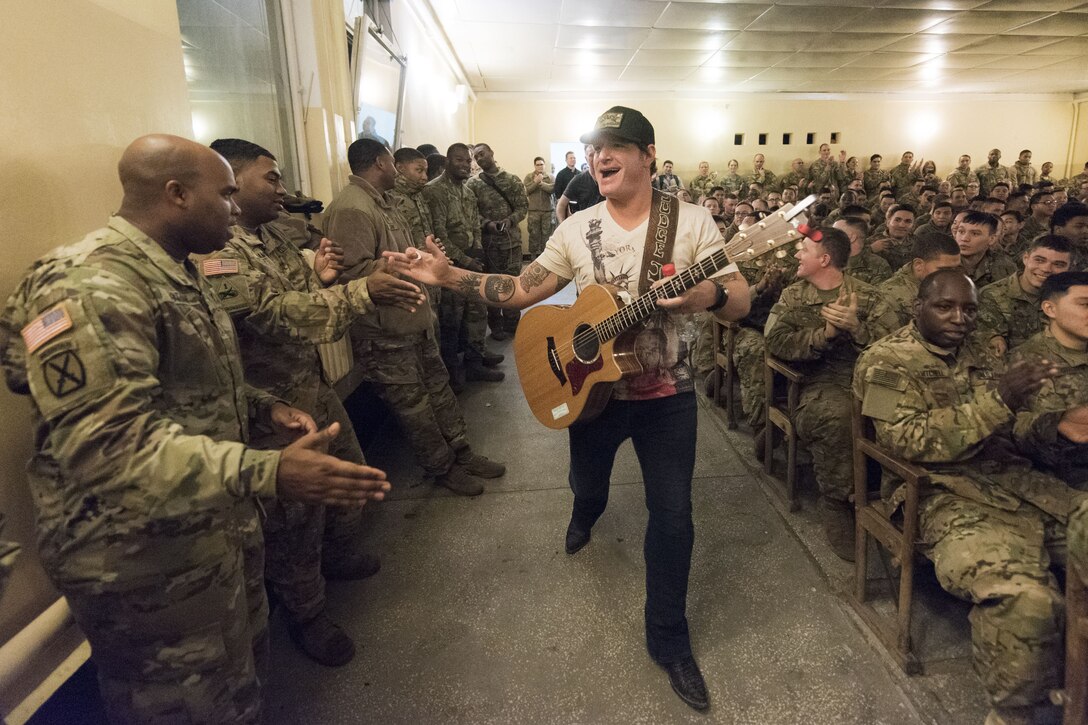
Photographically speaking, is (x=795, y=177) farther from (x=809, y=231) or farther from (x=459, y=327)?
(x=809, y=231)

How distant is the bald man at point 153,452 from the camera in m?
0.92

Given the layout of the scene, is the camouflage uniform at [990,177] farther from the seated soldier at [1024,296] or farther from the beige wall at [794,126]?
the seated soldier at [1024,296]

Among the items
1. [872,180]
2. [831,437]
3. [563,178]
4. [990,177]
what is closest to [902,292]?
[831,437]

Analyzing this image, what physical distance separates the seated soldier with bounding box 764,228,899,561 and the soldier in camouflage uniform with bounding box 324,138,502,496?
1686 mm

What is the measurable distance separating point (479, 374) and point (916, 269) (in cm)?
322

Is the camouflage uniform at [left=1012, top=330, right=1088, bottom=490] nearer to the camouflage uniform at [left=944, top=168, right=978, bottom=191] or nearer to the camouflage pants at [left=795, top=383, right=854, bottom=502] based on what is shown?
the camouflage pants at [left=795, top=383, right=854, bottom=502]

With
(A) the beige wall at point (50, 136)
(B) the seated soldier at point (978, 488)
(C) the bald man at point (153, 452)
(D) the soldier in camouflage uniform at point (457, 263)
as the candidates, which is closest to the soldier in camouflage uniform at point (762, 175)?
(D) the soldier in camouflage uniform at point (457, 263)

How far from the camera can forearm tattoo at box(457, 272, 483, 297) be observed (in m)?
2.10

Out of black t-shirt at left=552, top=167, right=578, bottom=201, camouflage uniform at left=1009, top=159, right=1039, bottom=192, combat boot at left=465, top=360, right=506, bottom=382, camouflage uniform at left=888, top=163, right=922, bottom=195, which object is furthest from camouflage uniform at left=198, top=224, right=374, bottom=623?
camouflage uniform at left=1009, top=159, right=1039, bottom=192

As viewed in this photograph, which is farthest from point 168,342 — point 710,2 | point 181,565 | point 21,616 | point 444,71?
point 444,71

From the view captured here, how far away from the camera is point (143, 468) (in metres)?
0.91

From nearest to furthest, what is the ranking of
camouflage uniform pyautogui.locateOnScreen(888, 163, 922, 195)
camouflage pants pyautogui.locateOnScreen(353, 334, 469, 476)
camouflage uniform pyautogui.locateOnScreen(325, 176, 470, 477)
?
camouflage uniform pyautogui.locateOnScreen(325, 176, 470, 477), camouflage pants pyautogui.locateOnScreen(353, 334, 469, 476), camouflage uniform pyautogui.locateOnScreen(888, 163, 922, 195)

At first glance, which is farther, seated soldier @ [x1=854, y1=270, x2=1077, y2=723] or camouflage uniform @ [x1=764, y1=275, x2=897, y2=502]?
camouflage uniform @ [x1=764, y1=275, x2=897, y2=502]

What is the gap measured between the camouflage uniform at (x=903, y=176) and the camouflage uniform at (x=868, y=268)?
951cm
